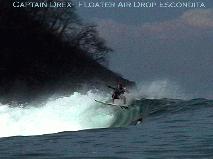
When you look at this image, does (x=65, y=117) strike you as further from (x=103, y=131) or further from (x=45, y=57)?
(x=45, y=57)

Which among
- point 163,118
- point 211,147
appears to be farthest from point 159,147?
point 163,118

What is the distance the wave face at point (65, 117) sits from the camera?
2534 centimetres

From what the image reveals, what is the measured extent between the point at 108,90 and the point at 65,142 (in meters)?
39.1

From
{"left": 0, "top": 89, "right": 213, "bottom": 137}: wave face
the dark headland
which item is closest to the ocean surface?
{"left": 0, "top": 89, "right": 213, "bottom": 137}: wave face

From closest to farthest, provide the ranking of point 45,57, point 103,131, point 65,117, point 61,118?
1. point 103,131
2. point 61,118
3. point 65,117
4. point 45,57

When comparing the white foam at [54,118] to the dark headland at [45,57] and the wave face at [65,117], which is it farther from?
the dark headland at [45,57]

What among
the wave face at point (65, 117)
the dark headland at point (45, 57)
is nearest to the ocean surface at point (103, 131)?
the wave face at point (65, 117)

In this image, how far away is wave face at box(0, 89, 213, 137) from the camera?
25344mm

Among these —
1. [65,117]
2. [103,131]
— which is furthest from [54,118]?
[103,131]

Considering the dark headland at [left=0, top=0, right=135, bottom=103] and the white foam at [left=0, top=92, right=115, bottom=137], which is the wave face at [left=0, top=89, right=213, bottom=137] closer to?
the white foam at [left=0, top=92, right=115, bottom=137]

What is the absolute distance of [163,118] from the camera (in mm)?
29297

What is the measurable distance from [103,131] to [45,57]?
42.7 metres

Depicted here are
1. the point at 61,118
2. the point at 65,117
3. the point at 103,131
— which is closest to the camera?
the point at 103,131

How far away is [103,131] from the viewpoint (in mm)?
23547
